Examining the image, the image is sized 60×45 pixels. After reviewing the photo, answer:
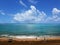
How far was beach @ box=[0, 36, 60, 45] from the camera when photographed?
4.03 feet

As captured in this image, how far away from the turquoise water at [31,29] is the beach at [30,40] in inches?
2.4

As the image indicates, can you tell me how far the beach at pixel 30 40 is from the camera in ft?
4.03

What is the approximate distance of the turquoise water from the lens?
1.14 meters

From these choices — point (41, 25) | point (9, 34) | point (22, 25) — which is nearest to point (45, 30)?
point (41, 25)

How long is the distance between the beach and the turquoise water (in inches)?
2.4

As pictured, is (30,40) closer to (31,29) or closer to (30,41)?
(30,41)

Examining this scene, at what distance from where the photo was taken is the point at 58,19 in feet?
3.88

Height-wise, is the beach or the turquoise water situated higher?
the turquoise water

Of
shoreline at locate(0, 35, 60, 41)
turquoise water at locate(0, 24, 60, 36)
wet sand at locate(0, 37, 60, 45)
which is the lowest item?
wet sand at locate(0, 37, 60, 45)

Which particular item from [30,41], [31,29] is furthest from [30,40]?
[31,29]

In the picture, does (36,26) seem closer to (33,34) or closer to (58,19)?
(33,34)

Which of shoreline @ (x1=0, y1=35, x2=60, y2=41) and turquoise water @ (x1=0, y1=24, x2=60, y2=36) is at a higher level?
turquoise water @ (x1=0, y1=24, x2=60, y2=36)

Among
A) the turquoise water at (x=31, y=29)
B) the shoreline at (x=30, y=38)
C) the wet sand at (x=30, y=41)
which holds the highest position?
the turquoise water at (x=31, y=29)

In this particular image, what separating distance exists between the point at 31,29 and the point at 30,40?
13 centimetres
